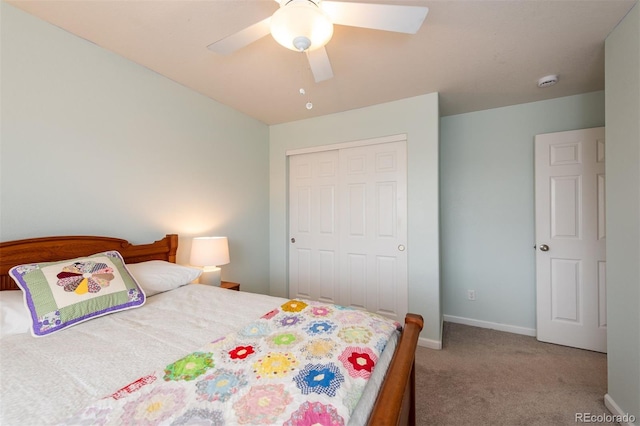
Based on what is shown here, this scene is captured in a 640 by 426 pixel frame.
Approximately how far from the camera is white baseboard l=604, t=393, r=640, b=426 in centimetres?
147

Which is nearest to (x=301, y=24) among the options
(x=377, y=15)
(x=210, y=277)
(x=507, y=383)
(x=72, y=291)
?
(x=377, y=15)

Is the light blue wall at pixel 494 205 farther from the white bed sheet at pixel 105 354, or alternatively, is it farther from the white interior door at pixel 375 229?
the white bed sheet at pixel 105 354

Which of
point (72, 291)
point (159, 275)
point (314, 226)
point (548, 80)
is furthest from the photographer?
point (314, 226)

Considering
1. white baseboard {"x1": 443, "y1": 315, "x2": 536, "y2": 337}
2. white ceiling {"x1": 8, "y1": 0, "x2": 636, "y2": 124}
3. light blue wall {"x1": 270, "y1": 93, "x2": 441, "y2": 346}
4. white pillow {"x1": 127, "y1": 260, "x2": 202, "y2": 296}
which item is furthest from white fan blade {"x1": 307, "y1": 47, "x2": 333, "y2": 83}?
white baseboard {"x1": 443, "y1": 315, "x2": 536, "y2": 337}

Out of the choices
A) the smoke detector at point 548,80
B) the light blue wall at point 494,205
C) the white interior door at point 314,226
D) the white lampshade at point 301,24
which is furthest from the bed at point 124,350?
the smoke detector at point 548,80

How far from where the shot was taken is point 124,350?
104 centimetres

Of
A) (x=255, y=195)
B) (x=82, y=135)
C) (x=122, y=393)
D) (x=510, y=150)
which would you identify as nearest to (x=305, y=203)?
(x=255, y=195)

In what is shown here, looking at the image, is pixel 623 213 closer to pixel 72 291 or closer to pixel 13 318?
pixel 72 291

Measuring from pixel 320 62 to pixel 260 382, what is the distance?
5.23 feet

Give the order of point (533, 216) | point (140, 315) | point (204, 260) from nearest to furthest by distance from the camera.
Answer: point (140, 315), point (204, 260), point (533, 216)

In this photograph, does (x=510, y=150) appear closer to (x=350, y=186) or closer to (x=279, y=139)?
(x=350, y=186)

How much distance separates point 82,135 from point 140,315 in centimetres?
129

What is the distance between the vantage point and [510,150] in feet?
9.41

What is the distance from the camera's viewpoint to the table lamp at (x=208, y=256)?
7.50 feet
